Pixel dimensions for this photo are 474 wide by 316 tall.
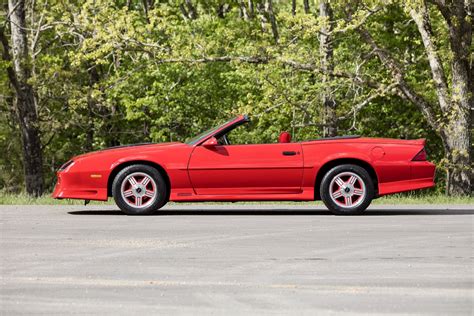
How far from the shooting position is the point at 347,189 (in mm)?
14305

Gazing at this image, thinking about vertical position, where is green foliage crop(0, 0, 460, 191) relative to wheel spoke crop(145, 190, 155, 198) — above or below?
above

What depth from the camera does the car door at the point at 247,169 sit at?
14.4 metres

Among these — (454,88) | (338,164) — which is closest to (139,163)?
(338,164)

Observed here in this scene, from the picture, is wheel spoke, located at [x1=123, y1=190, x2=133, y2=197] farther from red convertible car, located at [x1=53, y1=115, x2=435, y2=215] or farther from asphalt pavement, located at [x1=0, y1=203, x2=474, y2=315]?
asphalt pavement, located at [x1=0, y1=203, x2=474, y2=315]

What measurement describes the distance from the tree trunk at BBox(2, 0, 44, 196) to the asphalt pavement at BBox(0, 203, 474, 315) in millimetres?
16102

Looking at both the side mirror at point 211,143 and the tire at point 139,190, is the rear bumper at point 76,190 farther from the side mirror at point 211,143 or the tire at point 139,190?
the side mirror at point 211,143

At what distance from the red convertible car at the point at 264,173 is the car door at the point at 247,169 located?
13 mm

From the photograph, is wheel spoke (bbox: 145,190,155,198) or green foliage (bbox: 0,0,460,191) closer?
wheel spoke (bbox: 145,190,155,198)

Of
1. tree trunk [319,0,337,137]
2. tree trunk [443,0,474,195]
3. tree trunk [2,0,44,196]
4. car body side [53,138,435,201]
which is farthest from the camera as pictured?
tree trunk [2,0,44,196]

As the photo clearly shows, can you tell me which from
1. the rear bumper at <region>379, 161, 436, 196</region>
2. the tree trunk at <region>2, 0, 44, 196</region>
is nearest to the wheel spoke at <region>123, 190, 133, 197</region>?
the rear bumper at <region>379, 161, 436, 196</region>

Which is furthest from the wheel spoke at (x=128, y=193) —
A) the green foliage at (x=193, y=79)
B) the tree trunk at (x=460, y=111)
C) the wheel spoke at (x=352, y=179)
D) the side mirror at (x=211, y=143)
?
the tree trunk at (x=460, y=111)

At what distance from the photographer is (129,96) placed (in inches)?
1351

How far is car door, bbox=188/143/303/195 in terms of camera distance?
14406 mm

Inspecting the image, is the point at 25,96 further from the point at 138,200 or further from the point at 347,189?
the point at 347,189
